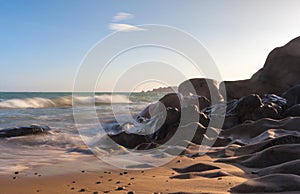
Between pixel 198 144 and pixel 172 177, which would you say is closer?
pixel 172 177

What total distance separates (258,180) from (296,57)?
22.0m

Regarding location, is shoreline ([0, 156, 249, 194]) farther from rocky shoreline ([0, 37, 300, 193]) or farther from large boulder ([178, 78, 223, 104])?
large boulder ([178, 78, 223, 104])

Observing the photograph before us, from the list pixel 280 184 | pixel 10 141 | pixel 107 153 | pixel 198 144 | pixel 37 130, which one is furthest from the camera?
pixel 37 130

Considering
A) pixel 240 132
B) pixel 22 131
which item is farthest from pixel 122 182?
pixel 22 131

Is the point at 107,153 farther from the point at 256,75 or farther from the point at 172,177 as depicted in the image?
the point at 256,75

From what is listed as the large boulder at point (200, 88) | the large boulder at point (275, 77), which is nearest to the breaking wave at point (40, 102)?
the large boulder at point (200, 88)

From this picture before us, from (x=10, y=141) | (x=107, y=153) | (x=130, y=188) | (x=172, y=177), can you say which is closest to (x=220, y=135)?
(x=107, y=153)

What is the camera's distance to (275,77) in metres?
23.2

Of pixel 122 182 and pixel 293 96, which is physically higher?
pixel 293 96

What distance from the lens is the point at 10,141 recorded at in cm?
1012

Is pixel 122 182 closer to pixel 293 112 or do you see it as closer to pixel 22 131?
pixel 293 112

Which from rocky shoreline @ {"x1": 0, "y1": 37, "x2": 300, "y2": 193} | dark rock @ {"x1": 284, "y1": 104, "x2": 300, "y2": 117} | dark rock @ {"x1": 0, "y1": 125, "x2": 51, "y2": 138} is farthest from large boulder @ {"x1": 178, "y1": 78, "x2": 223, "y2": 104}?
dark rock @ {"x1": 0, "y1": 125, "x2": 51, "y2": 138}

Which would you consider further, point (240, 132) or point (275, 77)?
point (275, 77)

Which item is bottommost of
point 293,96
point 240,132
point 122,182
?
point 122,182
